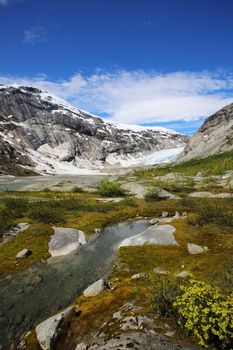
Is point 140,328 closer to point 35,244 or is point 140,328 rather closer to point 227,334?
point 227,334

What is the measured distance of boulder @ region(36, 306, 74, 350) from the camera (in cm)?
1614

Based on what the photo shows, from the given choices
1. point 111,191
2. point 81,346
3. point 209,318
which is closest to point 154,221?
point 81,346

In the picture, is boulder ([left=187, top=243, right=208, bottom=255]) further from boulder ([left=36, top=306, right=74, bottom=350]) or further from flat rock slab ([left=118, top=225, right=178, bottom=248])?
boulder ([left=36, top=306, right=74, bottom=350])

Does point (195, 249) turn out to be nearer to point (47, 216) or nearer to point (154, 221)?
point (154, 221)

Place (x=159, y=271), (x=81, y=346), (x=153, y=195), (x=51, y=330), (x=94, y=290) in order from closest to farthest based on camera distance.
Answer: (x=81, y=346) → (x=51, y=330) → (x=94, y=290) → (x=159, y=271) → (x=153, y=195)

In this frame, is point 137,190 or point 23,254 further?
point 137,190

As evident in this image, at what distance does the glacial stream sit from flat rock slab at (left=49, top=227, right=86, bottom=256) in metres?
1.13

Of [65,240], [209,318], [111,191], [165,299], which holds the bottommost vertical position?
[111,191]

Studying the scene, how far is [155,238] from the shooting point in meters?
36.2

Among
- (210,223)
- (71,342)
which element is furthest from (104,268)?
(210,223)

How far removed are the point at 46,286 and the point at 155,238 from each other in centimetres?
1588

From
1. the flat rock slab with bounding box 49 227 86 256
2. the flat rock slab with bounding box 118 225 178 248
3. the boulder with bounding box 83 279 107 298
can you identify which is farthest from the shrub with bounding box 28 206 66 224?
the boulder with bounding box 83 279 107 298

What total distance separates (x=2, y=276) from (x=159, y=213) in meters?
31.9

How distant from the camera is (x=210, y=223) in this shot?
138ft
